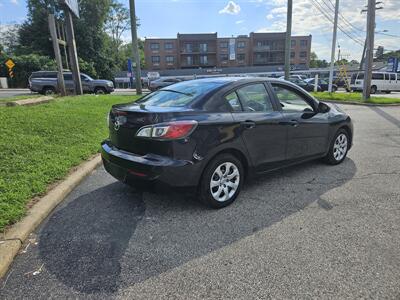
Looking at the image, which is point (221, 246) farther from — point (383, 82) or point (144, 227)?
point (383, 82)

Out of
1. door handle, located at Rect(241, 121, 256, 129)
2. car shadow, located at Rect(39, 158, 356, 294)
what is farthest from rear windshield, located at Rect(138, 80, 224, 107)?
car shadow, located at Rect(39, 158, 356, 294)

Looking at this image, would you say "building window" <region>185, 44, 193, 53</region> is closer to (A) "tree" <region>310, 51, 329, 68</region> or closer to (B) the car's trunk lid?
(A) "tree" <region>310, 51, 329, 68</region>

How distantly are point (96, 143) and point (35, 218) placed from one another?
3239 millimetres

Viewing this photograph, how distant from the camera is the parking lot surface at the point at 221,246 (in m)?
2.44

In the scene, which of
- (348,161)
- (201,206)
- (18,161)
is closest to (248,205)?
(201,206)

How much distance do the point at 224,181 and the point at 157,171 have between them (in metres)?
0.92

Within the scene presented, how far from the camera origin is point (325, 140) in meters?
5.19

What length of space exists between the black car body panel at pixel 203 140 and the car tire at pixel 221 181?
102mm

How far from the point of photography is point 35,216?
11.3ft

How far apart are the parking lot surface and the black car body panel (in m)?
0.48

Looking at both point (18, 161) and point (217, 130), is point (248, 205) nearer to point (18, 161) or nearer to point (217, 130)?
point (217, 130)

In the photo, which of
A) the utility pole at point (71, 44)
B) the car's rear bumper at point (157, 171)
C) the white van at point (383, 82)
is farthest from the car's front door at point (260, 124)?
the white van at point (383, 82)

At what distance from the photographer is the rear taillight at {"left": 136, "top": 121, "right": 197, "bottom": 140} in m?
3.34

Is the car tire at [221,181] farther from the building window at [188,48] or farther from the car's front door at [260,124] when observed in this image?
the building window at [188,48]
